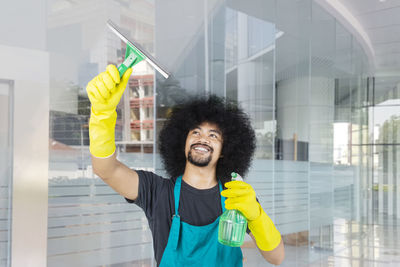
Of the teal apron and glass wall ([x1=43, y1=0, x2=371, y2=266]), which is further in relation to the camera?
glass wall ([x1=43, y1=0, x2=371, y2=266])

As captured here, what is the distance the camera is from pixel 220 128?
1.85 metres

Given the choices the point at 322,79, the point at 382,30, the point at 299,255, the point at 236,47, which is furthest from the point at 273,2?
the point at 299,255

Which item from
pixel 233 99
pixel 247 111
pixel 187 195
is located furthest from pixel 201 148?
pixel 247 111

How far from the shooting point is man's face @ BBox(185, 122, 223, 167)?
1.62 metres

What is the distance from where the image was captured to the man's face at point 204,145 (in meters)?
1.62

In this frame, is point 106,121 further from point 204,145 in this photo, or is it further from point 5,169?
point 5,169

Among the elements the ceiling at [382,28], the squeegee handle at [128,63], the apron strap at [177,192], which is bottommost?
the apron strap at [177,192]

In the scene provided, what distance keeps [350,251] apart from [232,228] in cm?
A: 442

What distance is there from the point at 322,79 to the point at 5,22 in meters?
4.21

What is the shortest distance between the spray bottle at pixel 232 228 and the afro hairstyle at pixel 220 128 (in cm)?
45

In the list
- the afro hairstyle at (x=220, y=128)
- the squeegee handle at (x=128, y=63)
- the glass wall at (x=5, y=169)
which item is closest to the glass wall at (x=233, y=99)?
the glass wall at (x=5, y=169)

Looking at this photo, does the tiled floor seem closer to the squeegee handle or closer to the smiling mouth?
the smiling mouth

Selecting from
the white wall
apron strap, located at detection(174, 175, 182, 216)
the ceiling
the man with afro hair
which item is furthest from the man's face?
the ceiling

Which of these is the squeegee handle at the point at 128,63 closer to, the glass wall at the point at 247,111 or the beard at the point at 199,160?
the beard at the point at 199,160
